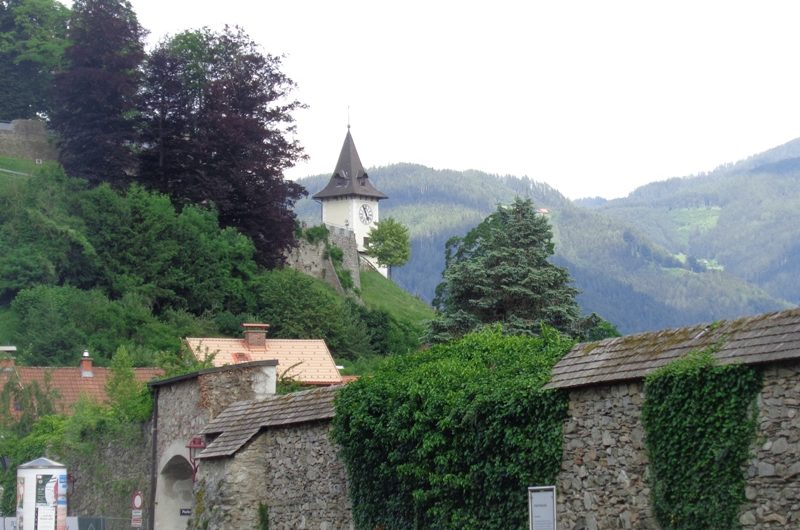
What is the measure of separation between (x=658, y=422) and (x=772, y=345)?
136 centimetres

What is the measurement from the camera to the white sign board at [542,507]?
13953 mm

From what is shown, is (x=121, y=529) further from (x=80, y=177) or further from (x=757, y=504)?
(x=80, y=177)

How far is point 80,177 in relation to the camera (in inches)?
2682

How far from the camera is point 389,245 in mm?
104188

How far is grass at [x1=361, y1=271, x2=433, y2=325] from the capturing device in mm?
81500

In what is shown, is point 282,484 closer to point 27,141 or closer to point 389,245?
point 27,141

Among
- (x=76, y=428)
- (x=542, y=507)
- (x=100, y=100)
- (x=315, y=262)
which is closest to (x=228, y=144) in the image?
(x=100, y=100)

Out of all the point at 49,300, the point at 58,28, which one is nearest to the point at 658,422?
the point at 49,300

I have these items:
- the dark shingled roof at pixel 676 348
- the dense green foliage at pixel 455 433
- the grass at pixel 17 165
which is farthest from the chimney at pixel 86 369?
the grass at pixel 17 165

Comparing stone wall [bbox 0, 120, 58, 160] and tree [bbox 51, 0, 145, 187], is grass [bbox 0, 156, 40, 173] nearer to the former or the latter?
stone wall [bbox 0, 120, 58, 160]

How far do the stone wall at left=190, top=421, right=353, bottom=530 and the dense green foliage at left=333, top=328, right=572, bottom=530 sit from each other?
77cm

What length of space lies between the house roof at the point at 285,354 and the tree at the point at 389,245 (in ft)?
222

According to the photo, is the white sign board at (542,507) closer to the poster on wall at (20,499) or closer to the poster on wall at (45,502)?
the poster on wall at (45,502)

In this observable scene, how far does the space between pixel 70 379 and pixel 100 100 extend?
96.6 ft
